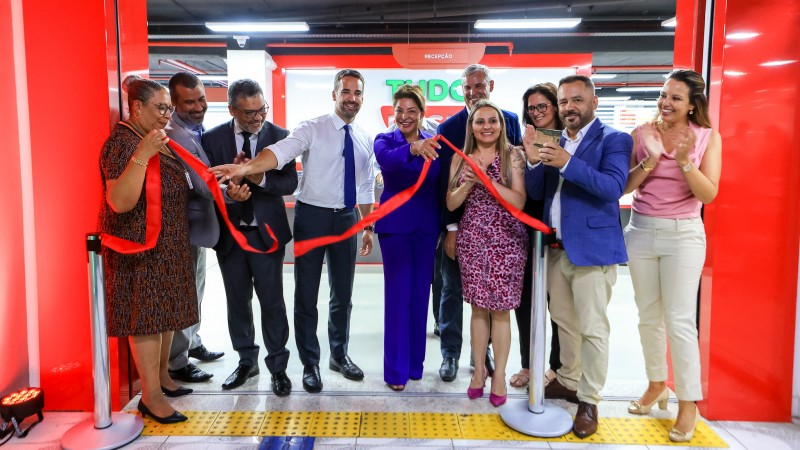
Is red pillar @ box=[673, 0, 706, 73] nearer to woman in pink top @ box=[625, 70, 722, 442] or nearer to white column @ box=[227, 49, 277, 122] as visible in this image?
woman in pink top @ box=[625, 70, 722, 442]

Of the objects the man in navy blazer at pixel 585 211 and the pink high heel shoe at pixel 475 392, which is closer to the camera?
the man in navy blazer at pixel 585 211

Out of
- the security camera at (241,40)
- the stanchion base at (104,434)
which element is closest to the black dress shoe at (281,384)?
the stanchion base at (104,434)

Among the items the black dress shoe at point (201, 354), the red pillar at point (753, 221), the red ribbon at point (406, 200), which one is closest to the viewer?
the red ribbon at point (406, 200)

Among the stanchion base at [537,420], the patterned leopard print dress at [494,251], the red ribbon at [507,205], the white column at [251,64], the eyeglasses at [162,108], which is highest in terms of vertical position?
the white column at [251,64]

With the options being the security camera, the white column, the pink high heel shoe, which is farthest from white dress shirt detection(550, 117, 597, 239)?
the security camera

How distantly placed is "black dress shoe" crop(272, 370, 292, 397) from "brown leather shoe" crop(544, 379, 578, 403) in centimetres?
163

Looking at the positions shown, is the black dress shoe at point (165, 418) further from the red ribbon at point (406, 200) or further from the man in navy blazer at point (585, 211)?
the man in navy blazer at point (585, 211)

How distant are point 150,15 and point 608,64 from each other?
12.7 metres

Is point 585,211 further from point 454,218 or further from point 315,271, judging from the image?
point 315,271

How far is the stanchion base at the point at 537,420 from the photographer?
2623 mm

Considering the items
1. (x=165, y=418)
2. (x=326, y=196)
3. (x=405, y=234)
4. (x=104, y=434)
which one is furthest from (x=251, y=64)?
(x=104, y=434)

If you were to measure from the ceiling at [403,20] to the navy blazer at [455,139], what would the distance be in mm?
7029

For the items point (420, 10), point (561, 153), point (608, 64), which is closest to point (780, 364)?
point (561, 153)

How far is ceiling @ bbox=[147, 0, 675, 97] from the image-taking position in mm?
9961
